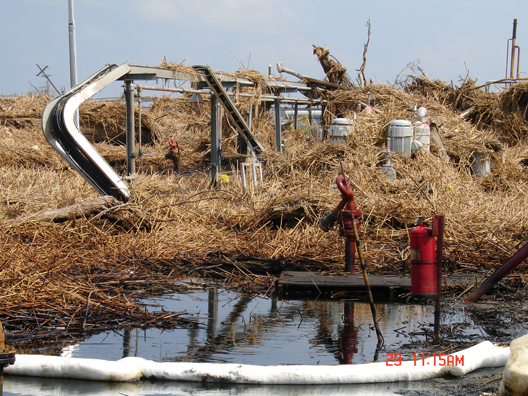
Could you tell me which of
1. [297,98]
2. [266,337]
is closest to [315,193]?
[266,337]

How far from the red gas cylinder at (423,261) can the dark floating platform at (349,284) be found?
0.64 metres

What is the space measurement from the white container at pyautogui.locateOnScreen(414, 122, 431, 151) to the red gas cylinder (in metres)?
7.60

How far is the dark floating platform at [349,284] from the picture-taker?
629cm

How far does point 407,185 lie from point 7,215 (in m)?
7.00

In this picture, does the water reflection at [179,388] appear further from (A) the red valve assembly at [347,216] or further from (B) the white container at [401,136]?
(B) the white container at [401,136]

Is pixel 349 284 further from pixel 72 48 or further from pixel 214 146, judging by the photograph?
pixel 72 48

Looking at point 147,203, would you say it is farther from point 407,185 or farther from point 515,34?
point 515,34

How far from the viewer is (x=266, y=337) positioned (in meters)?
4.82

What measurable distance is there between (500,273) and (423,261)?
28.7 inches

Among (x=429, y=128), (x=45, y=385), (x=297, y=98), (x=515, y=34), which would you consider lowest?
(x=45, y=385)

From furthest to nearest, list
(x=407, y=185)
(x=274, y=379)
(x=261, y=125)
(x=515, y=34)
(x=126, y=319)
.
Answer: (x=515, y=34) → (x=261, y=125) → (x=407, y=185) → (x=126, y=319) → (x=274, y=379)

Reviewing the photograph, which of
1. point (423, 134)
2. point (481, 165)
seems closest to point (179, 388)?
point (423, 134)

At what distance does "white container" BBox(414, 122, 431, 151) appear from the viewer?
12852 mm
